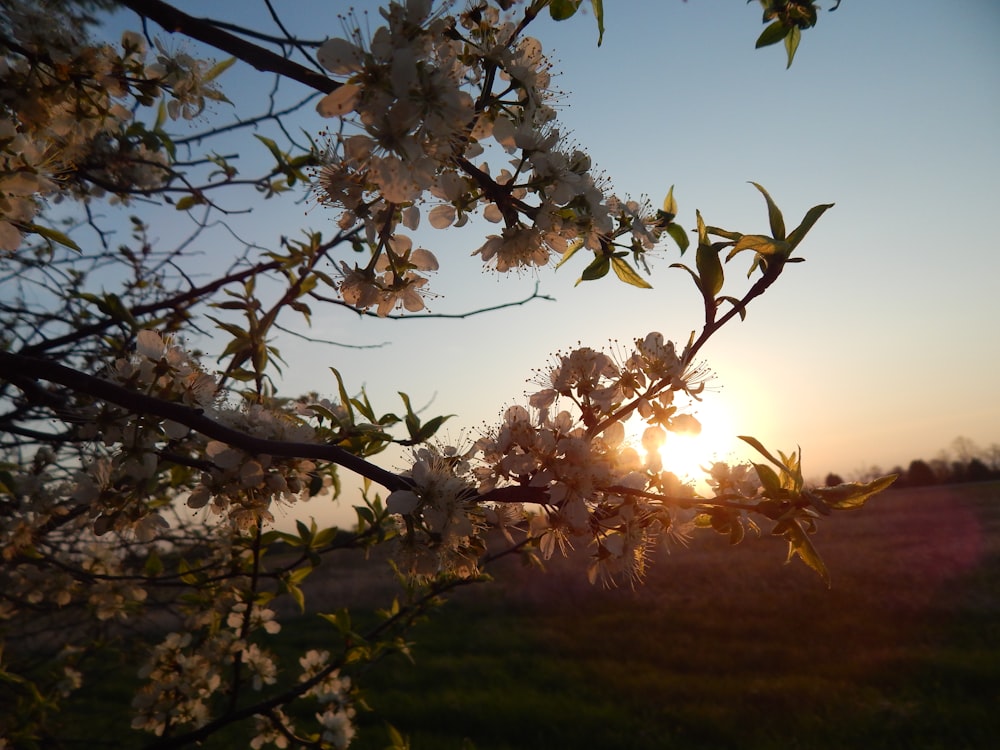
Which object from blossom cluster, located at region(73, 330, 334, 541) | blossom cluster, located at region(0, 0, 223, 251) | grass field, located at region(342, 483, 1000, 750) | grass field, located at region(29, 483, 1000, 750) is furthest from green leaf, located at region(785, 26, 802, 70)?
grass field, located at region(342, 483, 1000, 750)

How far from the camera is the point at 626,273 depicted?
1487 millimetres

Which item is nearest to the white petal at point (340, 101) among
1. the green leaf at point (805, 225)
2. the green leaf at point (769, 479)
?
the green leaf at point (805, 225)

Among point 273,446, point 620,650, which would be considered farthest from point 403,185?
point 620,650

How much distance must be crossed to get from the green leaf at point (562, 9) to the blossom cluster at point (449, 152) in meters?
0.06

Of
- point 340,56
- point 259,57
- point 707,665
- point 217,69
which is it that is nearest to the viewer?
point 340,56

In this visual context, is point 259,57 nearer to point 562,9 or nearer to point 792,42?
point 562,9

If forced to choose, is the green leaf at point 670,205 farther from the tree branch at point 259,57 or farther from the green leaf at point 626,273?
the tree branch at point 259,57

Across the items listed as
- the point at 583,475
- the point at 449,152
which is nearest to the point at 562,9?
the point at 449,152

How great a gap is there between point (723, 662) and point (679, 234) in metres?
8.72

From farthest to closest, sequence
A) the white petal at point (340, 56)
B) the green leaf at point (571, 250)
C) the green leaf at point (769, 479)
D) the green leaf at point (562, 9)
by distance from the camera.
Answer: the green leaf at point (571, 250) < the green leaf at point (562, 9) < the green leaf at point (769, 479) < the white petal at point (340, 56)

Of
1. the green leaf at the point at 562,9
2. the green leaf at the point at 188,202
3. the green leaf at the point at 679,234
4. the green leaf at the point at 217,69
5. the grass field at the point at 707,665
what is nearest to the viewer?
the green leaf at the point at 562,9

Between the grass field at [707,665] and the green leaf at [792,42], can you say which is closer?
the green leaf at [792,42]

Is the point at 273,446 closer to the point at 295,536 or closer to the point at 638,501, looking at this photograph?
the point at 638,501

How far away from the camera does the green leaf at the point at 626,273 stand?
4.85 ft
